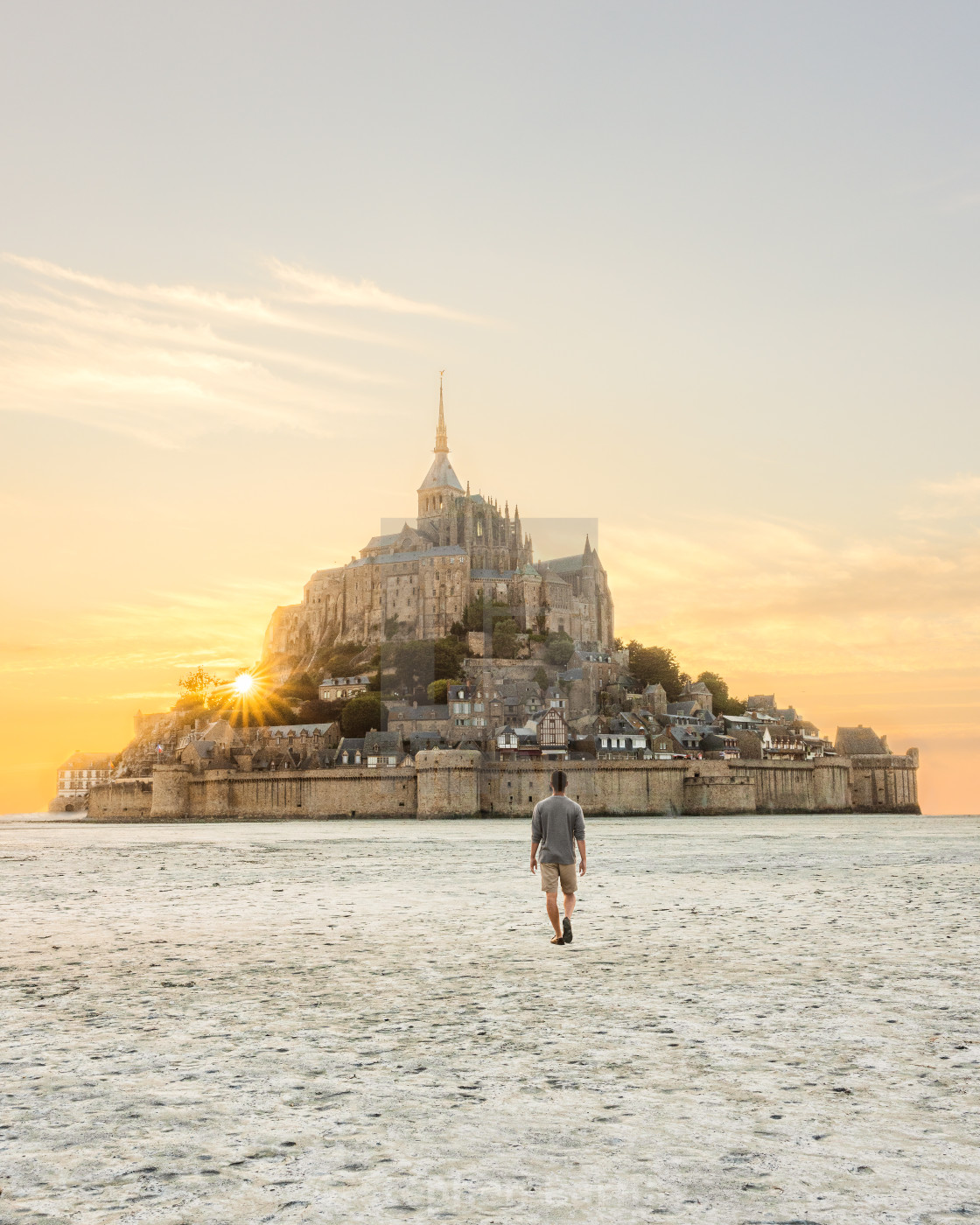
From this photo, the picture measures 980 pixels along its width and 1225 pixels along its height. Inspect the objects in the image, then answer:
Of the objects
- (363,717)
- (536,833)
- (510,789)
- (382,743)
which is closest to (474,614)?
(363,717)

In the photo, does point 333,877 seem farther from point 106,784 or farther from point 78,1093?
point 106,784

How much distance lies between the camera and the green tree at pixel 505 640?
124m

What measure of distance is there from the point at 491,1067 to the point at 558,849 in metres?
5.07

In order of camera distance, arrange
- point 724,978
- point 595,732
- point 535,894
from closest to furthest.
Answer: point 724,978 → point 535,894 → point 595,732

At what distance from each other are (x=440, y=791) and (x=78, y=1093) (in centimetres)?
7609

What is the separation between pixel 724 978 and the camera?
991cm

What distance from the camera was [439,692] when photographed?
111 meters

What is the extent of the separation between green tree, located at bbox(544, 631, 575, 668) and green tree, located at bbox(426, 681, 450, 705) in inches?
548

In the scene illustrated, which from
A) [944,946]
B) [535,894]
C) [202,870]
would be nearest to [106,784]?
[202,870]

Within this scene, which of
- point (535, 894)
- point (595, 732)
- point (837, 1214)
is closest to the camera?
point (837, 1214)

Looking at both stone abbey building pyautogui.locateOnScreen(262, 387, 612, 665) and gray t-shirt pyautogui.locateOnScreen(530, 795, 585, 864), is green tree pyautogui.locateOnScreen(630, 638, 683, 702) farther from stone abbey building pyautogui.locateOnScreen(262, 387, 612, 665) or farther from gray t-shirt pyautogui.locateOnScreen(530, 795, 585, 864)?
gray t-shirt pyautogui.locateOnScreen(530, 795, 585, 864)

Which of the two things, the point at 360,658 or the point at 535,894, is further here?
the point at 360,658

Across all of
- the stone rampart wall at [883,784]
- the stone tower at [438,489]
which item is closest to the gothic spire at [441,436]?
the stone tower at [438,489]

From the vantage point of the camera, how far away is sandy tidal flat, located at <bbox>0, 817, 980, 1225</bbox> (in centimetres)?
485
